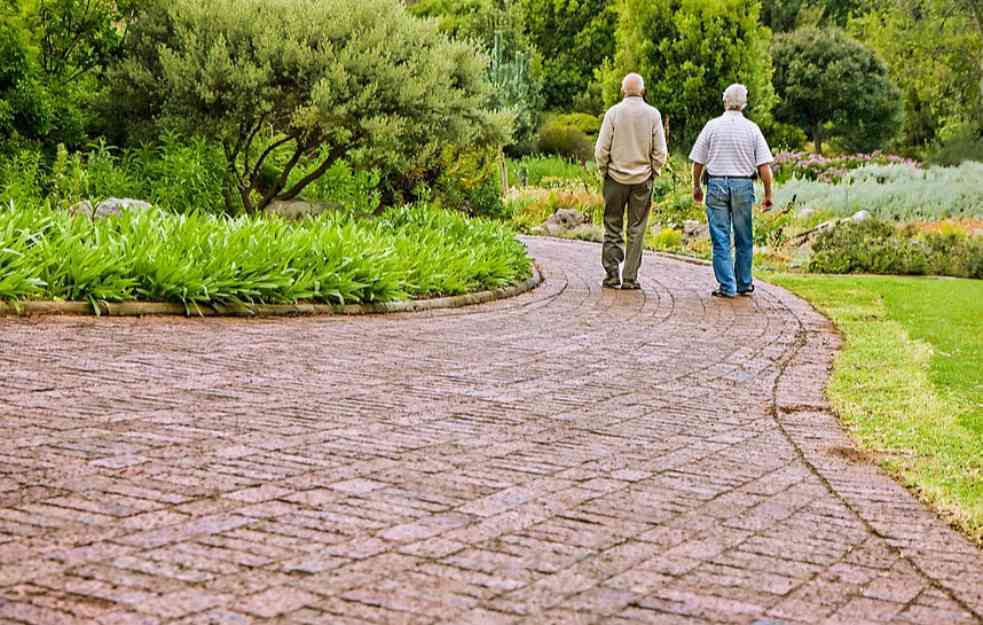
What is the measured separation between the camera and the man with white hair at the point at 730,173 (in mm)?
11742

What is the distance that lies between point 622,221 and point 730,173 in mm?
1245

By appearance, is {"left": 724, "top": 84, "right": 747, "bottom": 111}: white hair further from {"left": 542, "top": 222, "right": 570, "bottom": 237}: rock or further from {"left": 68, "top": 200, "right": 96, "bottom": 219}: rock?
{"left": 542, "top": 222, "right": 570, "bottom": 237}: rock

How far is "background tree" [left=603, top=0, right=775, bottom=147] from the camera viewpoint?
97.1 feet

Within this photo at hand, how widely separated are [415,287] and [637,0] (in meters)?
21.5

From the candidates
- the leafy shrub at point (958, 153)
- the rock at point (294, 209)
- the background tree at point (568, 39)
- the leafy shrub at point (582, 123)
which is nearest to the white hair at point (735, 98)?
the rock at point (294, 209)

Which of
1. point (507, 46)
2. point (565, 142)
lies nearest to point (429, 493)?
point (565, 142)

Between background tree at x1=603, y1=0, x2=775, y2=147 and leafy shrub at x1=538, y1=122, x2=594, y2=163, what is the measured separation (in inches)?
137

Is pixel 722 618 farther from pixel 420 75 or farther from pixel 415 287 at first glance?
pixel 420 75

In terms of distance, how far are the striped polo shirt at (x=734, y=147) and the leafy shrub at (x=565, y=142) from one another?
22.5m

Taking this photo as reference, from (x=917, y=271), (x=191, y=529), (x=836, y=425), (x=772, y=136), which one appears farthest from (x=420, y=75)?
(x=772, y=136)

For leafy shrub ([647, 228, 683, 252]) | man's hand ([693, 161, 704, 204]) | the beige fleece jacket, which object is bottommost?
leafy shrub ([647, 228, 683, 252])

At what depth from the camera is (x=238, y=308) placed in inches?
348

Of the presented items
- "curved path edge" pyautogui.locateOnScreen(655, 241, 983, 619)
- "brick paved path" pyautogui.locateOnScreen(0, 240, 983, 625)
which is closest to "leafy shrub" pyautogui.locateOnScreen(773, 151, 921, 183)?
"curved path edge" pyautogui.locateOnScreen(655, 241, 983, 619)

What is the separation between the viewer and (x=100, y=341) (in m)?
7.13
